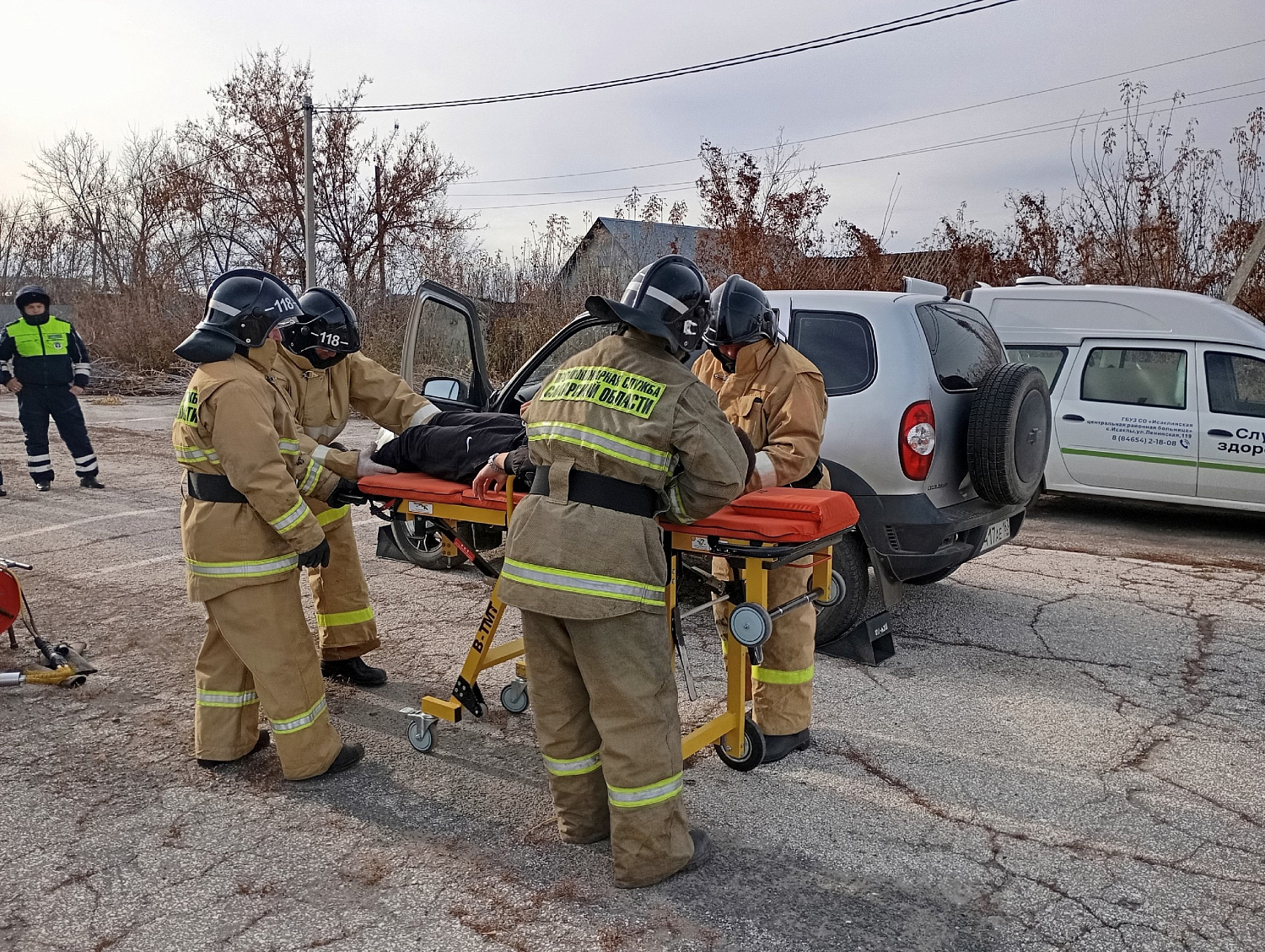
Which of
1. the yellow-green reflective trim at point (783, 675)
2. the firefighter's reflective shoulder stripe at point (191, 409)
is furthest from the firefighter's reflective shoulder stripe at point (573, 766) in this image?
the firefighter's reflective shoulder stripe at point (191, 409)

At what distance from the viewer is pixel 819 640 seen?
205 inches

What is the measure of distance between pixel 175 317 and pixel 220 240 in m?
5.20

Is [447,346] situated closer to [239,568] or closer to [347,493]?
[347,493]

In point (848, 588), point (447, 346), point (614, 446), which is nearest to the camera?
point (614, 446)

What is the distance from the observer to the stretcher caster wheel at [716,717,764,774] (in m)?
3.74

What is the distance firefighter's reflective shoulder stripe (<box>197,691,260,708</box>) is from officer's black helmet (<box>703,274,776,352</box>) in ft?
7.73

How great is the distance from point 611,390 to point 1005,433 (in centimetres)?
278

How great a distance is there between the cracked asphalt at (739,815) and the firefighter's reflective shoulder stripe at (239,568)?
82 cm

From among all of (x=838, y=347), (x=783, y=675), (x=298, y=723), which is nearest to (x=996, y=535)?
(x=838, y=347)

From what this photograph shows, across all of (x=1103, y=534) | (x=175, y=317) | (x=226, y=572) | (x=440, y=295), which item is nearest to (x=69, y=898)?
(x=226, y=572)

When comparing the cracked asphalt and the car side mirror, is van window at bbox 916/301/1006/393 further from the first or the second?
the car side mirror

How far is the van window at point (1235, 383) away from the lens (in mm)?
7848

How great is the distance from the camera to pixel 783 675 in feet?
12.5

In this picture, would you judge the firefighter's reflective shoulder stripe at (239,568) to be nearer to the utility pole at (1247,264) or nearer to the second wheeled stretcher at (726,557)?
the second wheeled stretcher at (726,557)
